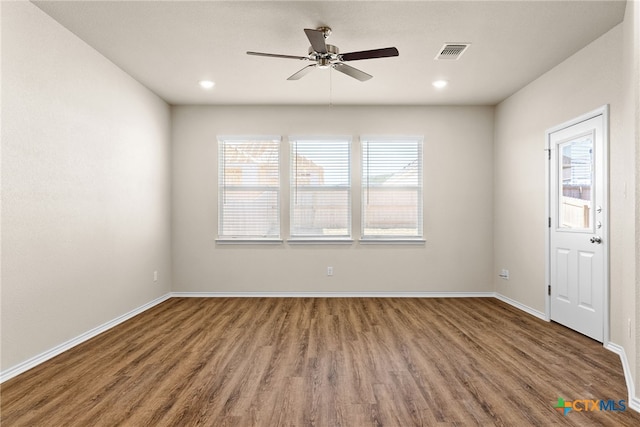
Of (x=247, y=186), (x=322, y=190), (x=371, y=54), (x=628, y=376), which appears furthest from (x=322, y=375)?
(x=247, y=186)

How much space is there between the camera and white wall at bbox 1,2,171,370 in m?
2.56

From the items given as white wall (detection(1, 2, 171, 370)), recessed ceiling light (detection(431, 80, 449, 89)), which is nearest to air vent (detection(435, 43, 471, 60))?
recessed ceiling light (detection(431, 80, 449, 89))

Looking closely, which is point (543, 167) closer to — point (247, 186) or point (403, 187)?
point (403, 187)

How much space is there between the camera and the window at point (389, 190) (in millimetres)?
5211

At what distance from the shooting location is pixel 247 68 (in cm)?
386

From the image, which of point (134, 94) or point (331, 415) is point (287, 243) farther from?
point (331, 415)

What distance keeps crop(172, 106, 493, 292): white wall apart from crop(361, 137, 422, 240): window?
15 centimetres

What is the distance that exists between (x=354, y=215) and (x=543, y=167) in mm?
2481

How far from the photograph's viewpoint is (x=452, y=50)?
3.39 m

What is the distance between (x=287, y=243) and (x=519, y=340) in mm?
3165

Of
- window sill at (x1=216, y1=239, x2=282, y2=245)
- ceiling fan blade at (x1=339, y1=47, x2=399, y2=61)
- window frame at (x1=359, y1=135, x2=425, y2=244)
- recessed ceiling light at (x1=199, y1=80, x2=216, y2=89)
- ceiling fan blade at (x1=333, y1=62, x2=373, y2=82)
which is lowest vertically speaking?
window sill at (x1=216, y1=239, x2=282, y2=245)

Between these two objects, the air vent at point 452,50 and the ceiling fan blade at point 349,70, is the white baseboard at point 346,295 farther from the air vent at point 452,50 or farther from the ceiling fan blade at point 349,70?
the air vent at point 452,50

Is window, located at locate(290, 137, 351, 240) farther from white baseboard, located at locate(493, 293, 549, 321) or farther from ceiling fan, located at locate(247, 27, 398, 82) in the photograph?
white baseboard, located at locate(493, 293, 549, 321)

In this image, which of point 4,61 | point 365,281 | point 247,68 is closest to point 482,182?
point 365,281
